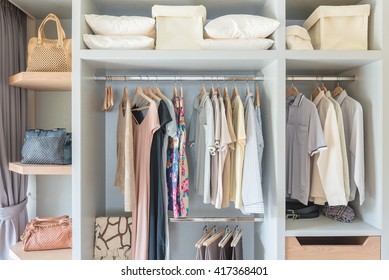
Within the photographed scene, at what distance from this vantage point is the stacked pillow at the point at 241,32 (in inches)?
68.3

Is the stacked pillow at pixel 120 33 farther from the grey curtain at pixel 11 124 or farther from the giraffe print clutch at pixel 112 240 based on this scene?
the giraffe print clutch at pixel 112 240

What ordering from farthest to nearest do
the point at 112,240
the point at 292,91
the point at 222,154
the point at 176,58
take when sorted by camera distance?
the point at 292,91 → the point at 112,240 → the point at 222,154 → the point at 176,58

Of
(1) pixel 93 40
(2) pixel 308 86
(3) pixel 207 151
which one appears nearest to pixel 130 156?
(3) pixel 207 151

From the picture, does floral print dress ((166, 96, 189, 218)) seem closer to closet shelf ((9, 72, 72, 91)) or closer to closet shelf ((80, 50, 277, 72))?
closet shelf ((80, 50, 277, 72))

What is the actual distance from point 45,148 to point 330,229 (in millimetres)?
1570

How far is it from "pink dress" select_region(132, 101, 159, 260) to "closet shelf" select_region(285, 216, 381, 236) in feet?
2.60

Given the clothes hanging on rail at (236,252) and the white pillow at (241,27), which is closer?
the white pillow at (241,27)

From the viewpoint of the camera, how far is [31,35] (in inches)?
87.8

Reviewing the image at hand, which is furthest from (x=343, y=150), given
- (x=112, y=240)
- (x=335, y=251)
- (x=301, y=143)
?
(x=112, y=240)

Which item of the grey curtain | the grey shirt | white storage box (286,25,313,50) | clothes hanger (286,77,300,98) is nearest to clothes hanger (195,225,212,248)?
the grey shirt

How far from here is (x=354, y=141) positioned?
1.82 meters

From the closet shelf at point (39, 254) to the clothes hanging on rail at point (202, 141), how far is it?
824 mm

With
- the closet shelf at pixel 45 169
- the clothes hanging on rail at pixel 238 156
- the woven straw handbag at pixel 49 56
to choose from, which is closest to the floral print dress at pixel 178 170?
the clothes hanging on rail at pixel 238 156

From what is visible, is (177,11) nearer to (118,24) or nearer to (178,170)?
(118,24)
